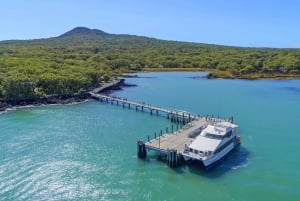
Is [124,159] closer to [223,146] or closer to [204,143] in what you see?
[204,143]

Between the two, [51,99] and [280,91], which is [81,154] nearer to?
[51,99]

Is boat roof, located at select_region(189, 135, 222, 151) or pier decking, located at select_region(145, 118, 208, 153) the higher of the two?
boat roof, located at select_region(189, 135, 222, 151)

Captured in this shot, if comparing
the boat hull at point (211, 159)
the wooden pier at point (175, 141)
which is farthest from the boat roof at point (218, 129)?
the wooden pier at point (175, 141)

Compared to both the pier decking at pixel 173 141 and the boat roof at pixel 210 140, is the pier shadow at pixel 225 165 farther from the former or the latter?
the pier decking at pixel 173 141

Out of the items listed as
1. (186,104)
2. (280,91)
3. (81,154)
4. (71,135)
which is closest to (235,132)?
(81,154)

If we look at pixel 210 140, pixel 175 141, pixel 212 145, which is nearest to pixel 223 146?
pixel 210 140

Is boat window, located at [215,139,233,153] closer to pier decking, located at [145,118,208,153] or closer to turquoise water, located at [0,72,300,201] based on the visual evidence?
turquoise water, located at [0,72,300,201]

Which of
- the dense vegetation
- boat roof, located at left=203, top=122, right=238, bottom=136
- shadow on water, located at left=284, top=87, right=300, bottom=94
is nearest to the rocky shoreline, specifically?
the dense vegetation
